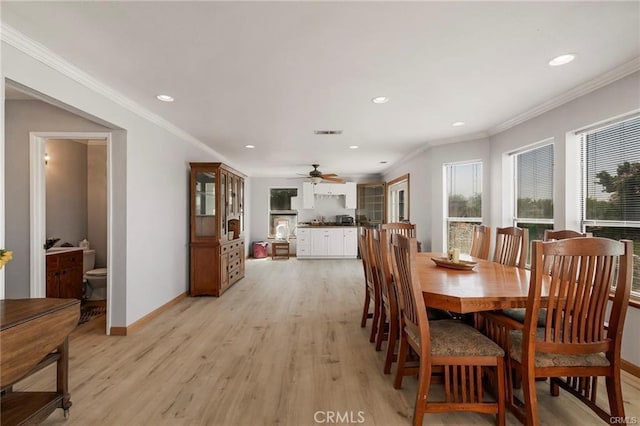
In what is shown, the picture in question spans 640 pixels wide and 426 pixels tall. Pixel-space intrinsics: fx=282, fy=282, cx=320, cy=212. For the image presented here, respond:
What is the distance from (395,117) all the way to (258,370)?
308 cm

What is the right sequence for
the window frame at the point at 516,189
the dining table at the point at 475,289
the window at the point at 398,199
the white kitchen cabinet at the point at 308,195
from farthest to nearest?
the white kitchen cabinet at the point at 308,195, the window at the point at 398,199, the window frame at the point at 516,189, the dining table at the point at 475,289

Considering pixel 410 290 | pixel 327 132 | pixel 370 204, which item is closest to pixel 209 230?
pixel 327 132

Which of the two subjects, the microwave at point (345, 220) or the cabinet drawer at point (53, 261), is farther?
the microwave at point (345, 220)

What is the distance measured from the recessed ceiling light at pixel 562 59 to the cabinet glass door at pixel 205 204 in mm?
4240

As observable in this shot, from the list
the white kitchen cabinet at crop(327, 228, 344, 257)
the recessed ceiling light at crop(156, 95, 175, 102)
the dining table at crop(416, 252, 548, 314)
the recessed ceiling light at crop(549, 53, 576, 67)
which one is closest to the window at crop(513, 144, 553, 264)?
Answer: the recessed ceiling light at crop(549, 53, 576, 67)

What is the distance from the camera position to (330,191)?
825 cm

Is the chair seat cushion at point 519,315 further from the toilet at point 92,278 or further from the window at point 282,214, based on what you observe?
the window at point 282,214

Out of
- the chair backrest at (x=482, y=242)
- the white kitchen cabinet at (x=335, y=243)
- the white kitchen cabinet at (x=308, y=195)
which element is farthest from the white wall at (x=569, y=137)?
the white kitchen cabinet at (x=308, y=195)

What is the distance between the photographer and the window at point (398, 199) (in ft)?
20.1

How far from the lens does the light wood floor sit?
1.81m

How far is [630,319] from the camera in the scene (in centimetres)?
229

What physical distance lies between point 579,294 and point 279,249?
7.16 metres

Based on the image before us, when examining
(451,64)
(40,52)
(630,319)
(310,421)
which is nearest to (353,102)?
(451,64)

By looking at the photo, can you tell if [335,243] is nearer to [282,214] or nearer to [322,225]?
[322,225]
